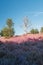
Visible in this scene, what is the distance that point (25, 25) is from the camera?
58500 millimetres

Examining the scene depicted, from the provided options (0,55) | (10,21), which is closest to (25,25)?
(10,21)

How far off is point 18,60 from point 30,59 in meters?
0.81

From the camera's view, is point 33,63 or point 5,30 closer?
point 33,63

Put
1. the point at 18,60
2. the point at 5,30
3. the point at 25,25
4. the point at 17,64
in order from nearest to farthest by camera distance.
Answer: the point at 17,64 → the point at 18,60 → the point at 5,30 → the point at 25,25

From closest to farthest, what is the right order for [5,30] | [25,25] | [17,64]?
[17,64] → [5,30] → [25,25]

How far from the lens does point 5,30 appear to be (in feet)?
164

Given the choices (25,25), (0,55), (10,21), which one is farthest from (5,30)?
(0,55)

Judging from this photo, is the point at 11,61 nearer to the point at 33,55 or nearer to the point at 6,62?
the point at 6,62

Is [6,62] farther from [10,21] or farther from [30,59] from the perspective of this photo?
[10,21]

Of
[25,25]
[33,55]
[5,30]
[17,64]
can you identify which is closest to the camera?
[17,64]

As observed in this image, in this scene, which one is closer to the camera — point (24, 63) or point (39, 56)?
point (24, 63)

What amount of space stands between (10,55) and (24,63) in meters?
2.14

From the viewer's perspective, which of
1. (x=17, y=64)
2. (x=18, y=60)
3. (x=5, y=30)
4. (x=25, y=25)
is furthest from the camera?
(x=25, y=25)

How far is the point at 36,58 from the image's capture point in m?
11.5
